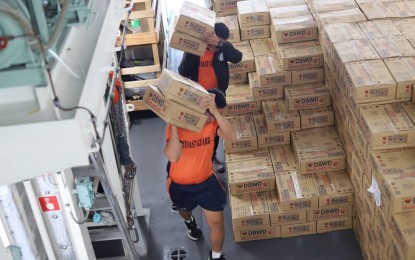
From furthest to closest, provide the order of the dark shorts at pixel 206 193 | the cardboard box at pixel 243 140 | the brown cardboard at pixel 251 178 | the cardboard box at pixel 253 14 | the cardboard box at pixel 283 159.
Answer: the cardboard box at pixel 253 14 < the cardboard box at pixel 243 140 < the cardboard box at pixel 283 159 < the brown cardboard at pixel 251 178 < the dark shorts at pixel 206 193

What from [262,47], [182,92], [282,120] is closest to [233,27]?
[262,47]

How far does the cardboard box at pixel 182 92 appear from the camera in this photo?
13.9 ft

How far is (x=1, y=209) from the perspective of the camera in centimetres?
333

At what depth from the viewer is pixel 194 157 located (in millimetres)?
4801

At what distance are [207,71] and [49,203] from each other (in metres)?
2.74

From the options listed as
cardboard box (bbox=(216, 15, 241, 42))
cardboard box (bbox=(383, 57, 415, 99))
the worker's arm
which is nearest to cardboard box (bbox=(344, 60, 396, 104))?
cardboard box (bbox=(383, 57, 415, 99))

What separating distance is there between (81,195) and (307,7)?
165 inches

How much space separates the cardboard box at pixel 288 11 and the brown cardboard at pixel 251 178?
6.32 ft

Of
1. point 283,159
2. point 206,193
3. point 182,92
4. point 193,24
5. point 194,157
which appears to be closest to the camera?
point 182,92

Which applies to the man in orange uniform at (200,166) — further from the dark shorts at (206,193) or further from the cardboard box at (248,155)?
the cardboard box at (248,155)

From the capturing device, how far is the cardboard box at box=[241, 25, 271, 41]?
6844 mm

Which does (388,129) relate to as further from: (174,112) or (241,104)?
(241,104)

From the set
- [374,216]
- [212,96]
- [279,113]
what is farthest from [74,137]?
[279,113]

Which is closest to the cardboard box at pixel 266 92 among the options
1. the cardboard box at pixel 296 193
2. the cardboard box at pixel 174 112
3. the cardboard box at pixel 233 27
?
the cardboard box at pixel 233 27
